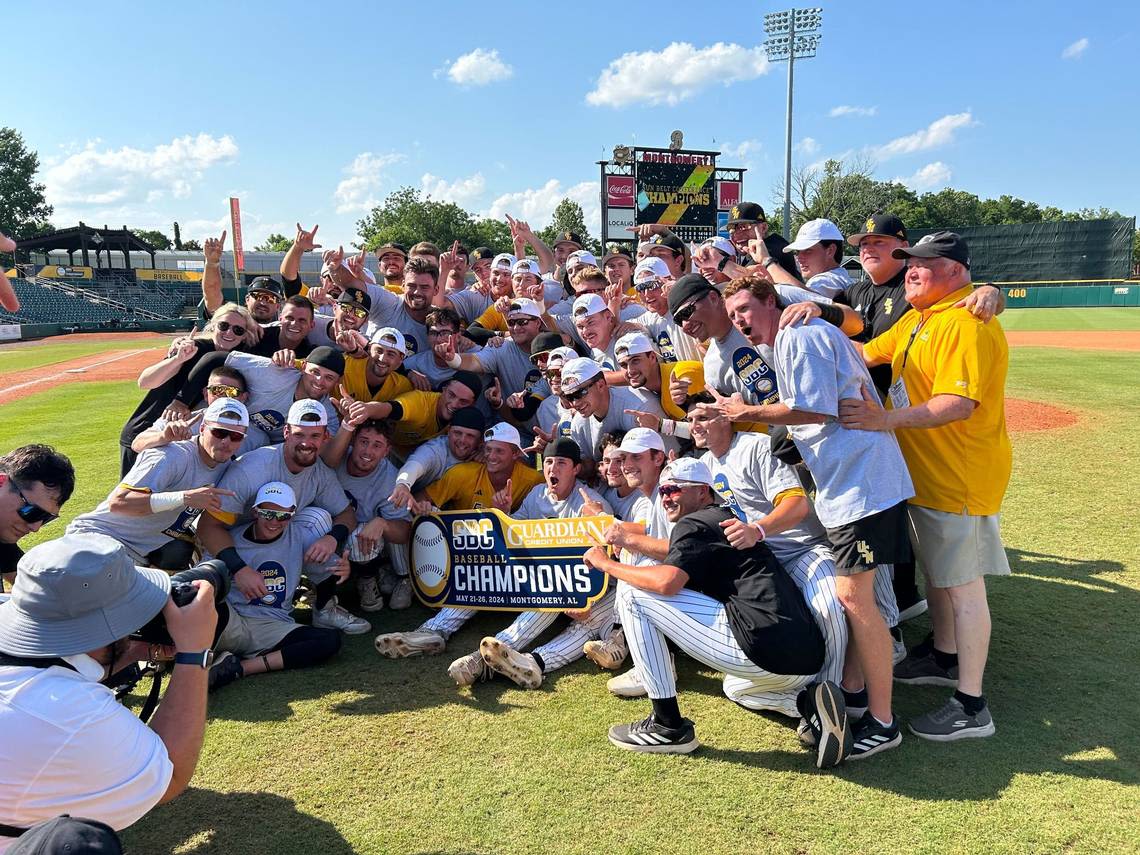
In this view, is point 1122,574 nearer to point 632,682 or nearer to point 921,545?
point 921,545

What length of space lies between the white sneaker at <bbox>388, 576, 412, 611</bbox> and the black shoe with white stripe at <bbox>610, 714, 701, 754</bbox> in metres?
2.53

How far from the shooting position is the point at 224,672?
447 centimetres

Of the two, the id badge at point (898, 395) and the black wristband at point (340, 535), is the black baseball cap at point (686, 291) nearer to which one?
the id badge at point (898, 395)

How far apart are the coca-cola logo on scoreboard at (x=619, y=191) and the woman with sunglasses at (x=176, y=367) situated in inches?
1051

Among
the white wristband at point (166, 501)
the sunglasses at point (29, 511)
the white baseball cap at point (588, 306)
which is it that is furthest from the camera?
the white baseball cap at point (588, 306)

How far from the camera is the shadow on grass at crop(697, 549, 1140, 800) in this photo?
3387 millimetres

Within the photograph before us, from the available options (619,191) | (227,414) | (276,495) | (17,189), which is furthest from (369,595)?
(17,189)

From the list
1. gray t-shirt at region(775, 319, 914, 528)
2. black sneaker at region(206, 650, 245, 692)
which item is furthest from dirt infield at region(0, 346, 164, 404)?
gray t-shirt at region(775, 319, 914, 528)

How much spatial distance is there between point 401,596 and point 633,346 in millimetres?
2690

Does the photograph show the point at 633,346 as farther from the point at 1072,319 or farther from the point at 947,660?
the point at 1072,319

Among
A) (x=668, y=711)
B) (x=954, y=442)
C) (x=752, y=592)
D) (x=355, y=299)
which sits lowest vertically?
(x=668, y=711)

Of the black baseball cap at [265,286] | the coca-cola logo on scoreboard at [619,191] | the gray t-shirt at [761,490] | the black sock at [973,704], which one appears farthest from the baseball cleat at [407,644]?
the coca-cola logo on scoreboard at [619,191]

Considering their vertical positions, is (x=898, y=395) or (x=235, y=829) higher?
(x=898, y=395)

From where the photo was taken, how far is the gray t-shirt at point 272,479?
5.02 meters
